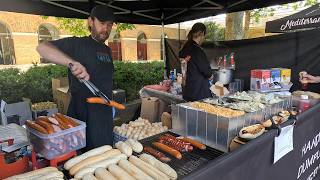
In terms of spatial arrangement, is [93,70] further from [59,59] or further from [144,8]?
[144,8]

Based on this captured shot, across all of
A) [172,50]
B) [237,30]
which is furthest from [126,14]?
[237,30]

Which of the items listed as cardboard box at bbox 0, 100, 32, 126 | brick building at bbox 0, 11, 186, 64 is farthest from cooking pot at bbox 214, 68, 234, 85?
brick building at bbox 0, 11, 186, 64

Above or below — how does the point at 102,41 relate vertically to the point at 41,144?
above

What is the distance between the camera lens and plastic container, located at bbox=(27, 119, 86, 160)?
146 centimetres

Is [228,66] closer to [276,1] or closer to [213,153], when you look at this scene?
[276,1]

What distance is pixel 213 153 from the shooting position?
5.42ft

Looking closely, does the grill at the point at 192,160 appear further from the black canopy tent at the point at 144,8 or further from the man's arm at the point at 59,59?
the black canopy tent at the point at 144,8

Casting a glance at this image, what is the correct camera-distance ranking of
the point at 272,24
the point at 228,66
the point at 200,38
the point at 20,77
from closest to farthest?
the point at 200,38
the point at 272,24
the point at 228,66
the point at 20,77

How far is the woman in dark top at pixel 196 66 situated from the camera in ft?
10.2

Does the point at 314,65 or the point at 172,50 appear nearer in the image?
the point at 314,65

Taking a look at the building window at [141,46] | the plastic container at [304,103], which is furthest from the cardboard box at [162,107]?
the building window at [141,46]

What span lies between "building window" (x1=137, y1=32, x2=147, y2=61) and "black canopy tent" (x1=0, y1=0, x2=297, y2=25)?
1320cm

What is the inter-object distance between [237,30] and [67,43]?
6.04 meters

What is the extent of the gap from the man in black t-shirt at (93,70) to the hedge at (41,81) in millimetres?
4626
